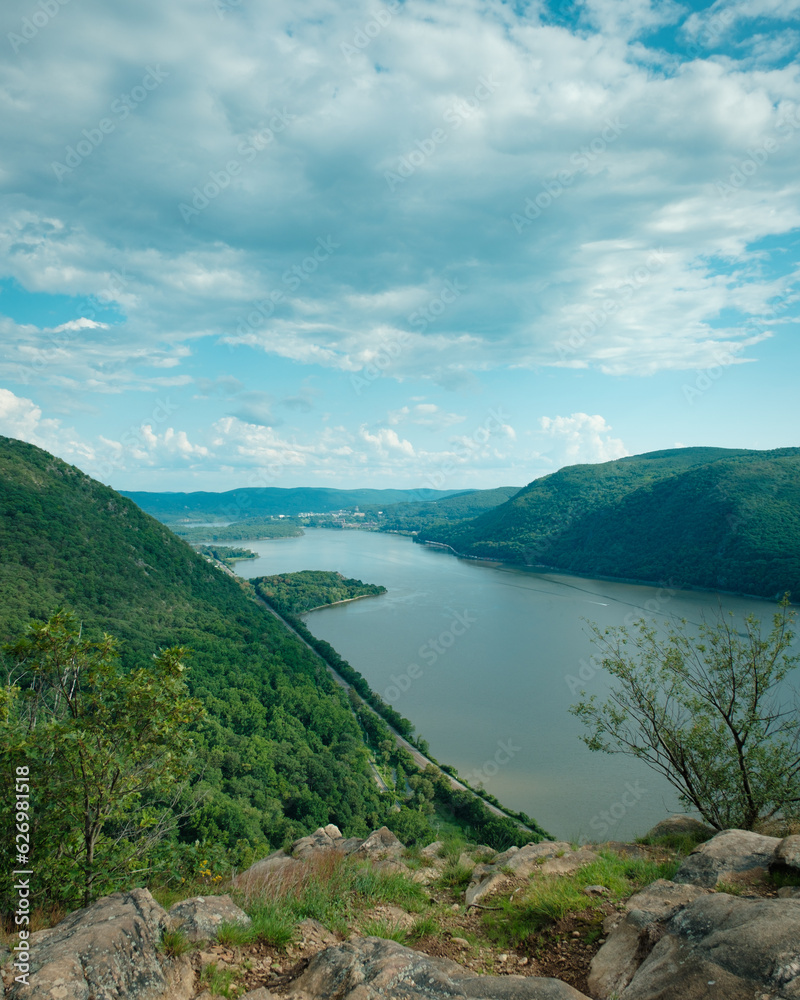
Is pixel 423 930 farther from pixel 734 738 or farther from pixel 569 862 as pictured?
pixel 734 738

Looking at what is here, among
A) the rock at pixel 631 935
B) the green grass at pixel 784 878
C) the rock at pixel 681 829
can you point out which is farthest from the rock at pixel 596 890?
the rock at pixel 681 829

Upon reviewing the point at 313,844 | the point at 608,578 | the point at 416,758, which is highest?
the point at 313,844

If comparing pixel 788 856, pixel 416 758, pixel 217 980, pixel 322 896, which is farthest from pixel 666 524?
pixel 217 980

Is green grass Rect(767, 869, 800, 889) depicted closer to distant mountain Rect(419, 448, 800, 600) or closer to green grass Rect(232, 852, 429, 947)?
green grass Rect(232, 852, 429, 947)

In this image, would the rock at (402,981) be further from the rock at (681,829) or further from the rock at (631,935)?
the rock at (681,829)

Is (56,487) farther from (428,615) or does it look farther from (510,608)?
(510,608)

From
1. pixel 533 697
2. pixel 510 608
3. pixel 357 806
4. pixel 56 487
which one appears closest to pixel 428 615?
pixel 510 608
